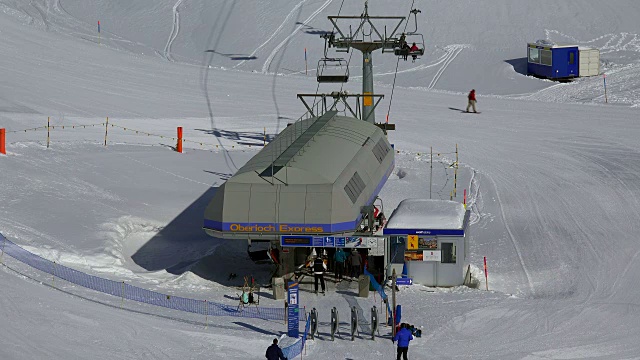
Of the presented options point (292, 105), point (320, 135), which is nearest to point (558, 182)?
point (320, 135)

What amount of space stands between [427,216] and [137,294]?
24.4 feet

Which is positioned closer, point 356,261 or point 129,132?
point 356,261

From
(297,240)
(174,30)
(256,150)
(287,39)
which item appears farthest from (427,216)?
(174,30)

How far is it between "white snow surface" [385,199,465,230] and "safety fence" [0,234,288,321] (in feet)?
13.9

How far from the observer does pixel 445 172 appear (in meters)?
42.7

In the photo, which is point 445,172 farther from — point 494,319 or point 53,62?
point 53,62

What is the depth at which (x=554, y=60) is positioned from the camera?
2188 inches

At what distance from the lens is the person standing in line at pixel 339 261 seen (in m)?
31.0


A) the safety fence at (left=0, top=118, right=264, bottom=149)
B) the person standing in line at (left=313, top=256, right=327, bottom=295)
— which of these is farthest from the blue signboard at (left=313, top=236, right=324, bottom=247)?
the safety fence at (left=0, top=118, right=264, bottom=149)

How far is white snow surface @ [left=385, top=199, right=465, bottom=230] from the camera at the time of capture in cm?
3150

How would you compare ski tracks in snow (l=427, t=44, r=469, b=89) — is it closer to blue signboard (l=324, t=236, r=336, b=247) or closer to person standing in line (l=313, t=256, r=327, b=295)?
person standing in line (l=313, t=256, r=327, b=295)

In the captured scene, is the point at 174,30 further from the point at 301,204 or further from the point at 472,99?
the point at 301,204

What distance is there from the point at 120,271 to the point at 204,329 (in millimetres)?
5214

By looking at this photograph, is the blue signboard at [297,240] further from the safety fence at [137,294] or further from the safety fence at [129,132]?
the safety fence at [129,132]
